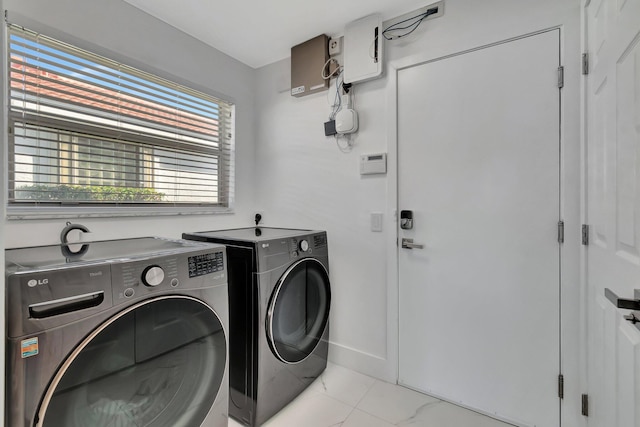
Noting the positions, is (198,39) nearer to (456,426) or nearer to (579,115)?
(579,115)

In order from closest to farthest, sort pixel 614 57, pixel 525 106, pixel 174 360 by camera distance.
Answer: pixel 614 57 → pixel 174 360 → pixel 525 106

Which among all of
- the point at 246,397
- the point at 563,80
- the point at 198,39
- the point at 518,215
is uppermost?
the point at 198,39

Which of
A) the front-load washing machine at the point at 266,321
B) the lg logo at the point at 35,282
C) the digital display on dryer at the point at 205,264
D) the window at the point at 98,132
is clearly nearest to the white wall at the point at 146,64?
the window at the point at 98,132

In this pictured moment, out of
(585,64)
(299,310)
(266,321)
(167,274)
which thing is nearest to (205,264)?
(167,274)

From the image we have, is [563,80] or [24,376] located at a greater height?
[563,80]

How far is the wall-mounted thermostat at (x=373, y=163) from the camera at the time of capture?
72.5 inches

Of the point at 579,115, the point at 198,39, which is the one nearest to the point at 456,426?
the point at 579,115

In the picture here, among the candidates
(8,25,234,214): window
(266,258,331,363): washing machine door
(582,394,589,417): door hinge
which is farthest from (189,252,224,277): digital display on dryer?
(582,394,589,417): door hinge

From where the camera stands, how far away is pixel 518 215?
4.81ft

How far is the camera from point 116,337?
0.93m

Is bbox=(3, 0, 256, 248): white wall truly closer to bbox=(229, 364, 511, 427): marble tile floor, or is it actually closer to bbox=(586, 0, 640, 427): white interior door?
bbox=(229, 364, 511, 427): marble tile floor

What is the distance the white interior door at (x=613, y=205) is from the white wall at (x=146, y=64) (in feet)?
7.12

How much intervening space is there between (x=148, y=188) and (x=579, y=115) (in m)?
2.39

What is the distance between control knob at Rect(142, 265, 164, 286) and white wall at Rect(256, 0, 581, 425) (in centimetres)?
125
